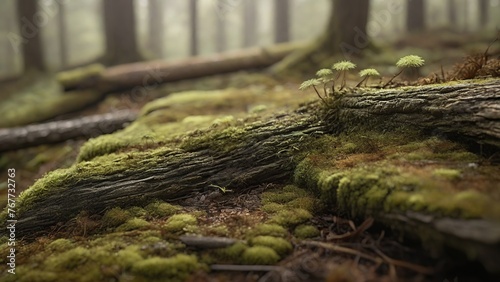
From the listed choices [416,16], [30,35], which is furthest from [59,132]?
[416,16]

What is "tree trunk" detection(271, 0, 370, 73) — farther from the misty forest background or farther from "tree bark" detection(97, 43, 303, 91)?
the misty forest background

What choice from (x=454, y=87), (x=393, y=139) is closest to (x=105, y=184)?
(x=393, y=139)

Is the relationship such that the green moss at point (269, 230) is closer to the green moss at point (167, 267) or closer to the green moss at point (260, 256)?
the green moss at point (260, 256)

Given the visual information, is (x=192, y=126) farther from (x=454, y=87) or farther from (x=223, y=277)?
(x=454, y=87)

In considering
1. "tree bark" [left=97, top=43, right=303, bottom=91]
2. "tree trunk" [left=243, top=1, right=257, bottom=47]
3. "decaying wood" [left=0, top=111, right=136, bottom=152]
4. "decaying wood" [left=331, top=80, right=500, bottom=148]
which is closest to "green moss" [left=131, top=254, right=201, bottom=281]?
"decaying wood" [left=331, top=80, right=500, bottom=148]

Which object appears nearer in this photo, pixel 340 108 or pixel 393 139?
pixel 393 139

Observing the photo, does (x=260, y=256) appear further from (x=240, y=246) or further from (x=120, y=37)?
(x=120, y=37)
